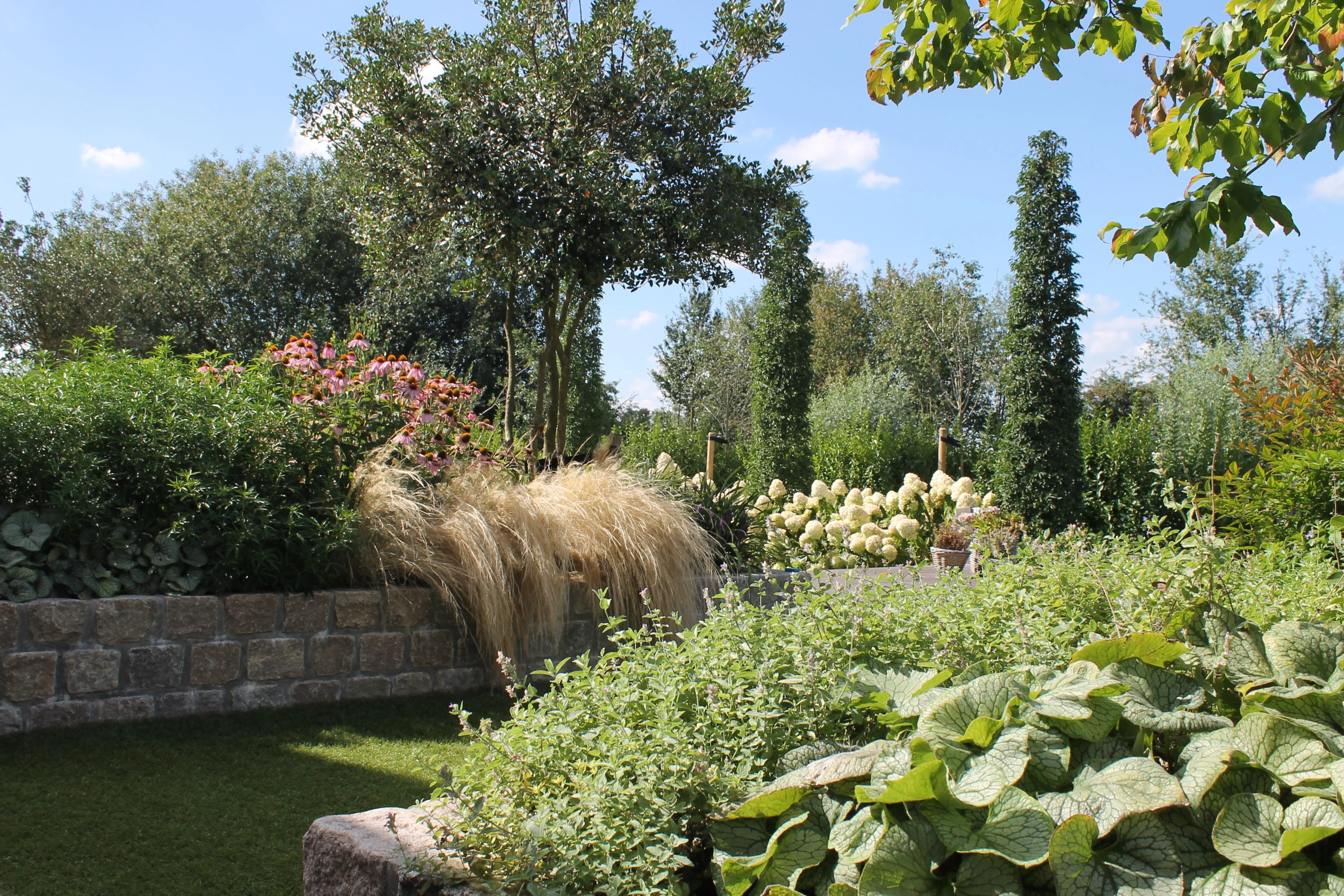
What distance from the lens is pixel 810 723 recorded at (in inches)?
62.7

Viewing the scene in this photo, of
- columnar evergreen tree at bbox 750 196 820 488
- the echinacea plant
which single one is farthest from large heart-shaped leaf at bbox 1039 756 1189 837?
columnar evergreen tree at bbox 750 196 820 488

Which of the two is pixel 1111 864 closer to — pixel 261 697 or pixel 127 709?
pixel 261 697

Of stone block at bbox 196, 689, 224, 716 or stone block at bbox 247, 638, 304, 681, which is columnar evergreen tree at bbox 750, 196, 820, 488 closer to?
stone block at bbox 247, 638, 304, 681

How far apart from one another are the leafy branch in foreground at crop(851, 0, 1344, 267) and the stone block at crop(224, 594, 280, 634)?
3303 mm

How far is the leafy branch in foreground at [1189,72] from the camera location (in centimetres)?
249

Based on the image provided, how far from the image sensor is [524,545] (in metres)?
4.02

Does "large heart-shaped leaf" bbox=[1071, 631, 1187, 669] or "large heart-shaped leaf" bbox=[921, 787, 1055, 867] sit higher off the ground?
"large heart-shaped leaf" bbox=[1071, 631, 1187, 669]

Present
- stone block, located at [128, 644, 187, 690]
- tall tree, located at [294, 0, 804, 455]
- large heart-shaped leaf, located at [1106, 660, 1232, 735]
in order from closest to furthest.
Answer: large heart-shaped leaf, located at [1106, 660, 1232, 735] → stone block, located at [128, 644, 187, 690] → tall tree, located at [294, 0, 804, 455]

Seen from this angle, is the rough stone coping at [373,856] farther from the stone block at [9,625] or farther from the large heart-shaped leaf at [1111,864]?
the stone block at [9,625]

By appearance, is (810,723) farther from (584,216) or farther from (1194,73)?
(584,216)

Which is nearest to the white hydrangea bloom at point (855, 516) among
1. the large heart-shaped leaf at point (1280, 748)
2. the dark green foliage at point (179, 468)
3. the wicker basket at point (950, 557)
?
the wicker basket at point (950, 557)

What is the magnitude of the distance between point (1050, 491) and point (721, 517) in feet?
12.7

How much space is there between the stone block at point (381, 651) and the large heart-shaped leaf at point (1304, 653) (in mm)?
3347

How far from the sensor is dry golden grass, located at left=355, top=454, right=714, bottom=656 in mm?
3912
